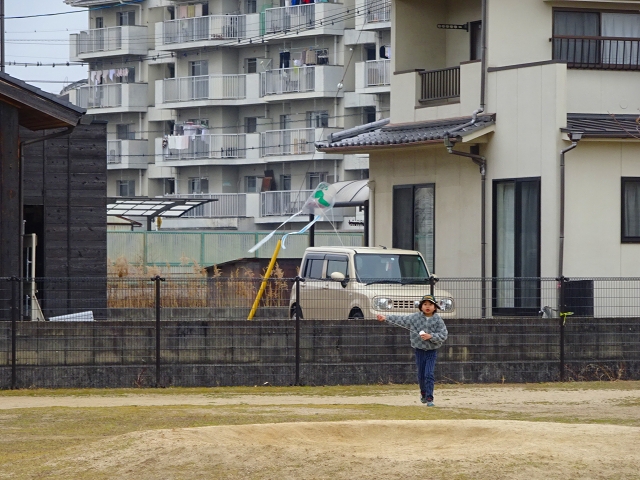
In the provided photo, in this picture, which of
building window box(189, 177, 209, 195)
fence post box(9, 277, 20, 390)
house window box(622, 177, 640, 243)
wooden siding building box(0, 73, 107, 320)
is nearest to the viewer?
fence post box(9, 277, 20, 390)

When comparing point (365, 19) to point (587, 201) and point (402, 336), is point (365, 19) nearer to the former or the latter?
point (587, 201)

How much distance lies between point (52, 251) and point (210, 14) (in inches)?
1449

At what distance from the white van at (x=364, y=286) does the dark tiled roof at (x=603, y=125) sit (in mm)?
3732

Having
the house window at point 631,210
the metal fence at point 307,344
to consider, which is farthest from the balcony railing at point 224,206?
the metal fence at point 307,344

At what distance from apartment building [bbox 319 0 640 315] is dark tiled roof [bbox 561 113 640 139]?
35 mm

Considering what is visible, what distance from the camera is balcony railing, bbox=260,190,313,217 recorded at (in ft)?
182

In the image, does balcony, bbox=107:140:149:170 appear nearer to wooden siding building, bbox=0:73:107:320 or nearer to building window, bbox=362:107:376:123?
building window, bbox=362:107:376:123

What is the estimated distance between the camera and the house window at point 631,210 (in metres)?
23.0

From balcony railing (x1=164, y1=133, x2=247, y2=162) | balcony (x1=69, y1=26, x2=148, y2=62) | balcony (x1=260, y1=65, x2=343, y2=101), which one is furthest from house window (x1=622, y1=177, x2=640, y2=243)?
balcony (x1=69, y1=26, x2=148, y2=62)

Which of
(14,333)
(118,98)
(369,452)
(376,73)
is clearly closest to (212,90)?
(118,98)

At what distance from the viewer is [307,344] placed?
1855cm

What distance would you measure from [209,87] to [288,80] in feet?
14.2

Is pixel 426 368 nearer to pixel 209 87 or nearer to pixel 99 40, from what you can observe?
pixel 209 87

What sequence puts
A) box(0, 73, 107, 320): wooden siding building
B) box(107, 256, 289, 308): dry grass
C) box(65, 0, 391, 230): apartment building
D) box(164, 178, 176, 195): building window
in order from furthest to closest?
box(164, 178, 176, 195): building window < box(65, 0, 391, 230): apartment building < box(0, 73, 107, 320): wooden siding building < box(107, 256, 289, 308): dry grass
